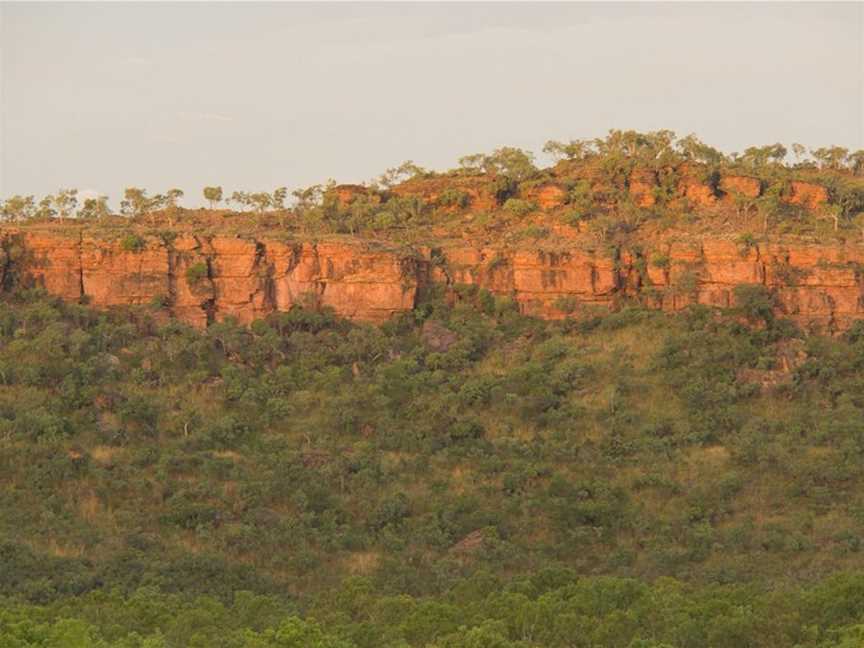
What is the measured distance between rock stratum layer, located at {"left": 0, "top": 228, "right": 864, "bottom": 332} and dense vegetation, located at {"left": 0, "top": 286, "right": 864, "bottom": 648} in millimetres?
861

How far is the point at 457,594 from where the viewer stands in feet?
123

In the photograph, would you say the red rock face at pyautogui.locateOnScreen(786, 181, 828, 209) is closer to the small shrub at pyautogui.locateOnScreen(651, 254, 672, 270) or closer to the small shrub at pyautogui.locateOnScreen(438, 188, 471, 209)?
the small shrub at pyautogui.locateOnScreen(651, 254, 672, 270)

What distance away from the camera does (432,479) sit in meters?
45.8

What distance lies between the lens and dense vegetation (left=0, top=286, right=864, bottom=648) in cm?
3478

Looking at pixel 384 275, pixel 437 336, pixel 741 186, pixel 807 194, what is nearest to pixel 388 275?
pixel 384 275

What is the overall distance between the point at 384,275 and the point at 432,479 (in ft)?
34.2

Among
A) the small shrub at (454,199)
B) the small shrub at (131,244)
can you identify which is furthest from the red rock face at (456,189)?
the small shrub at (131,244)

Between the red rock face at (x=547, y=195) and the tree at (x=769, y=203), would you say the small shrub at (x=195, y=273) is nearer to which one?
the red rock face at (x=547, y=195)

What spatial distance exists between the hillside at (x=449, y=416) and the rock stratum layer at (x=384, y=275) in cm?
9

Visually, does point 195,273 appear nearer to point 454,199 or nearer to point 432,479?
point 454,199

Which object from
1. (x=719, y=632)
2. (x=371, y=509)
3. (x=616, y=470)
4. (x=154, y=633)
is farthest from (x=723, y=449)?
(x=154, y=633)

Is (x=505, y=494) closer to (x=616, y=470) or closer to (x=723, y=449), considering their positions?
(x=616, y=470)

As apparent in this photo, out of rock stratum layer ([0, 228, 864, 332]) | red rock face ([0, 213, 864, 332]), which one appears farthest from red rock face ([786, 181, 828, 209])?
rock stratum layer ([0, 228, 864, 332])

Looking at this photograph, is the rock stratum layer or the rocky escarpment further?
the rocky escarpment
